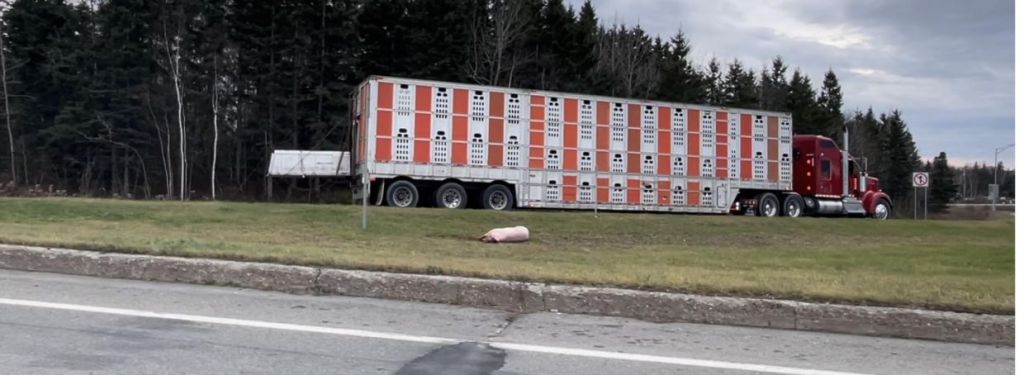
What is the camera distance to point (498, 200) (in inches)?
873

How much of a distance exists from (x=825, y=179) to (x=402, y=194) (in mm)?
14895

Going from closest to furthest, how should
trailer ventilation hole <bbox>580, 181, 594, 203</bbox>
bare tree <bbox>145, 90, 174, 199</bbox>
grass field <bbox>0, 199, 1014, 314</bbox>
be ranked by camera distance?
grass field <bbox>0, 199, 1014, 314</bbox> < trailer ventilation hole <bbox>580, 181, 594, 203</bbox> < bare tree <bbox>145, 90, 174, 199</bbox>

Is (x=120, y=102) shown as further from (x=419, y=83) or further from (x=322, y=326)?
(x=322, y=326)

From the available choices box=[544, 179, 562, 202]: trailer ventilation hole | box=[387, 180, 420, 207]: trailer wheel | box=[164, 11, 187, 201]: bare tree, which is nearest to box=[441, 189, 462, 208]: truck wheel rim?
box=[387, 180, 420, 207]: trailer wheel

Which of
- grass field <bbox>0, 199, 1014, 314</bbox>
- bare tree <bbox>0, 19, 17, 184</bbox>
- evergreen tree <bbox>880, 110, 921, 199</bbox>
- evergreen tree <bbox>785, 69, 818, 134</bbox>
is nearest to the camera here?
grass field <bbox>0, 199, 1014, 314</bbox>

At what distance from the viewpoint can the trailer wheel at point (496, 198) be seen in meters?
22.0

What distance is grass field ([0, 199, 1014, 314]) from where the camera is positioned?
8.40 m

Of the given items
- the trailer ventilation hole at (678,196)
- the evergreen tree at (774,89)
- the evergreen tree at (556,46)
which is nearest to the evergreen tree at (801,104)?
the evergreen tree at (774,89)

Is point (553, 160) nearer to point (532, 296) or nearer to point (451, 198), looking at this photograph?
point (451, 198)

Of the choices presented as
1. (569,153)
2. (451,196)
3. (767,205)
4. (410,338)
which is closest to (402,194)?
(451,196)

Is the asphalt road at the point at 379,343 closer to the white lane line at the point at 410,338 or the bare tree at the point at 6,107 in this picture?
the white lane line at the point at 410,338

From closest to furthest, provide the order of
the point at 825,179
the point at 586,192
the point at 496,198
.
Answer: the point at 496,198, the point at 586,192, the point at 825,179

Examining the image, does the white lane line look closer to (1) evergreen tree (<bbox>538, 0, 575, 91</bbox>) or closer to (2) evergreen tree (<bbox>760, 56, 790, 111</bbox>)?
(1) evergreen tree (<bbox>538, 0, 575, 91</bbox>)

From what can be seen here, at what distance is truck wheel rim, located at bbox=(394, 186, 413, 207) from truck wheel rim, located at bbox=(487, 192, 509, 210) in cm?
221
